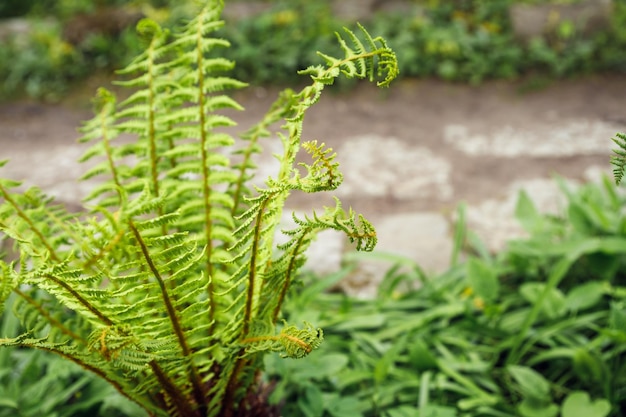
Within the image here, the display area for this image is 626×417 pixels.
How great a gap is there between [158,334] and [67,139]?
2.83 meters

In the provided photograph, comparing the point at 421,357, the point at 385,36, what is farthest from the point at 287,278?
the point at 385,36

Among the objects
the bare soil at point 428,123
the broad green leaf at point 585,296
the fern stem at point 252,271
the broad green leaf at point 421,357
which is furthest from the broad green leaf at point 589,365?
the bare soil at point 428,123

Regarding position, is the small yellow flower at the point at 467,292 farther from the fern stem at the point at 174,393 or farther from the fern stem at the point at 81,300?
the fern stem at the point at 81,300

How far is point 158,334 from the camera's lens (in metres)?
1.09

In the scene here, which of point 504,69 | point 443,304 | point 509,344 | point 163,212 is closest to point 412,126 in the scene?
point 504,69

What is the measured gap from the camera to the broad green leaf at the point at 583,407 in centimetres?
149

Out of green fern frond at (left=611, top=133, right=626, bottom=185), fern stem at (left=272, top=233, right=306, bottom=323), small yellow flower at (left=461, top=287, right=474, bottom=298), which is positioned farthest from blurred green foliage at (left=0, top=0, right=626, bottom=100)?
green fern frond at (left=611, top=133, right=626, bottom=185)

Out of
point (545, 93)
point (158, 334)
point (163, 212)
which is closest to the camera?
point (158, 334)

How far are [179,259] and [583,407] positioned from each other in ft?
3.88

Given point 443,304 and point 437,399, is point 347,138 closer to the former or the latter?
point 443,304

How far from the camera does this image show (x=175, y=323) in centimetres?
104

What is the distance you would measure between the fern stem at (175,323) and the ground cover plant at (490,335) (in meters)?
0.33

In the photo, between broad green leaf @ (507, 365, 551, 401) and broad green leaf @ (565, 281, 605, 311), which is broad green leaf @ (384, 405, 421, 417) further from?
broad green leaf @ (565, 281, 605, 311)

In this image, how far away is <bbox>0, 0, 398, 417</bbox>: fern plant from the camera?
0.93 meters
